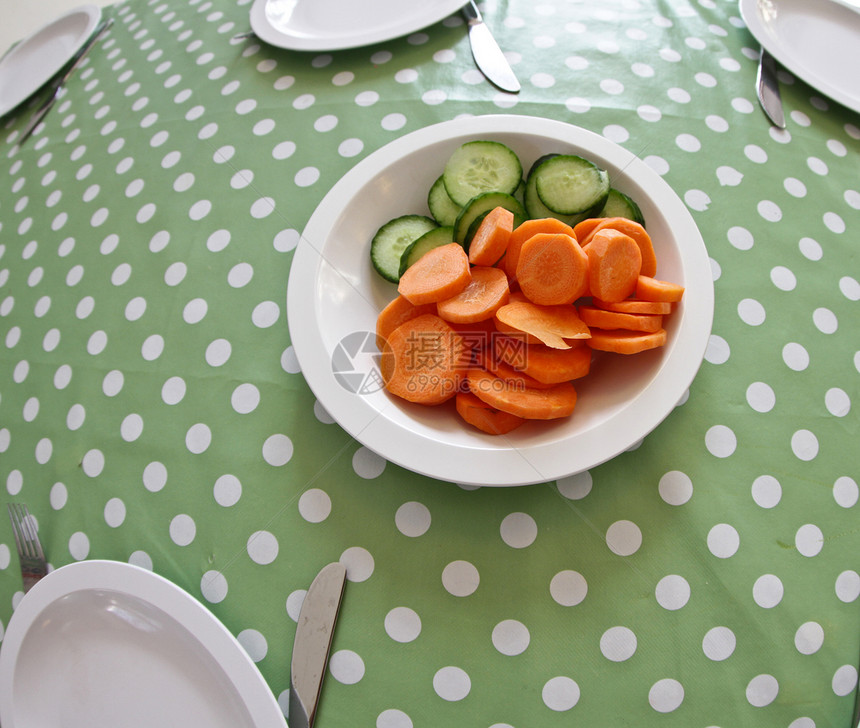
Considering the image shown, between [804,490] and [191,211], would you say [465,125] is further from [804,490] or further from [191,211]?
[804,490]

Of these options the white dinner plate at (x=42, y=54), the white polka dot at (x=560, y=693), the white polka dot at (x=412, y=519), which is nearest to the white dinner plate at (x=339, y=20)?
the white dinner plate at (x=42, y=54)

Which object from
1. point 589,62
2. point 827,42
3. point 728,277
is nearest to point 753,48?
point 827,42

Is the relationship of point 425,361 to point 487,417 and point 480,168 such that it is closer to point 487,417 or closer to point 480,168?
point 487,417

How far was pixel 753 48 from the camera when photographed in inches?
50.2

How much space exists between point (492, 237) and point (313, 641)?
606 millimetres

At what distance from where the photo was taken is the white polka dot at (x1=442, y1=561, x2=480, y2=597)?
0.79m

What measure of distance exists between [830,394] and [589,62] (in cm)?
82

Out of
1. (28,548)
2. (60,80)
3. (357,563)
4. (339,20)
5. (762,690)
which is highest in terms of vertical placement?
(60,80)

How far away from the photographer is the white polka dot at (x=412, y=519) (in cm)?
83

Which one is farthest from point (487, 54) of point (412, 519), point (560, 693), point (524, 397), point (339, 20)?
point (560, 693)

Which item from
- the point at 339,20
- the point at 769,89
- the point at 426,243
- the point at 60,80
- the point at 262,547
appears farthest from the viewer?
the point at 60,80

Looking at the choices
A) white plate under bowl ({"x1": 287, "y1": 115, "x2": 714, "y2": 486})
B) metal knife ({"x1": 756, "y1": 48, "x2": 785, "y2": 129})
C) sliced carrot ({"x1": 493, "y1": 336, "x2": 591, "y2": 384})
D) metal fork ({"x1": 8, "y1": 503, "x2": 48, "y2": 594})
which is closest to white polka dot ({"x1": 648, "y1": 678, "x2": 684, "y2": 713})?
white plate under bowl ({"x1": 287, "y1": 115, "x2": 714, "y2": 486})

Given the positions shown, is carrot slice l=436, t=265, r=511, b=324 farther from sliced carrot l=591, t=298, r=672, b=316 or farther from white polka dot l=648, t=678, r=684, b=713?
white polka dot l=648, t=678, r=684, b=713

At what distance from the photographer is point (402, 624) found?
78 cm
